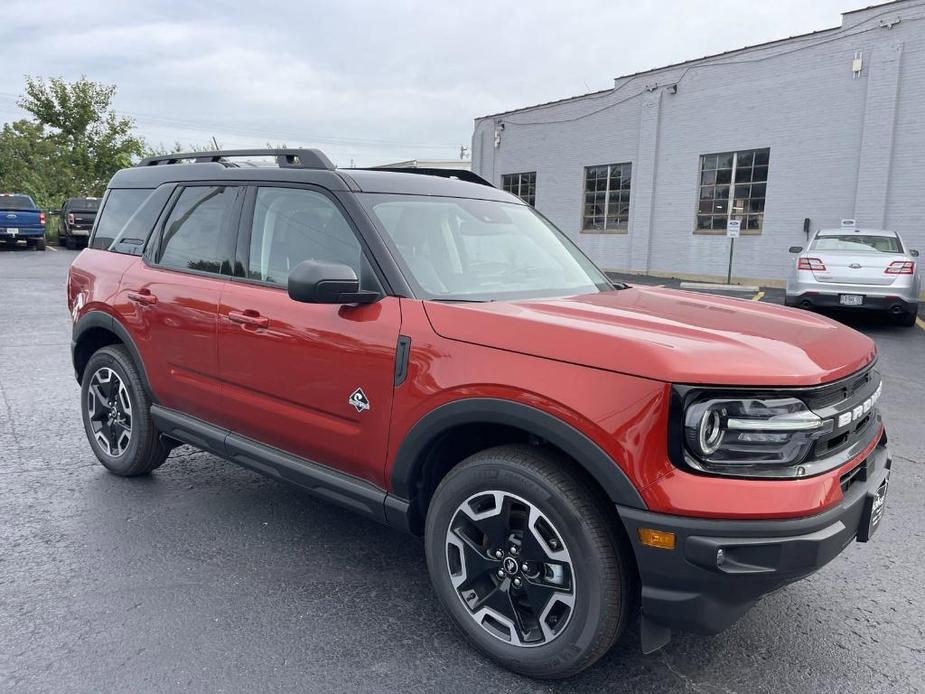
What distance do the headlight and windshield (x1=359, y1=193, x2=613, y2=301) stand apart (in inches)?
44.0

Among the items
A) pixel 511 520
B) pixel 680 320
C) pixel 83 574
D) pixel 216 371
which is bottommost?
pixel 83 574

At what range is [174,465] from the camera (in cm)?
471

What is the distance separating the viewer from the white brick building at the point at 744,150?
15.6m

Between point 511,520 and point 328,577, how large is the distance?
1.15 meters

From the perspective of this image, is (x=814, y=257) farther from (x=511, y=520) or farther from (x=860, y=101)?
(x=511, y=520)

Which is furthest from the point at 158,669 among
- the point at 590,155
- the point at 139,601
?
the point at 590,155

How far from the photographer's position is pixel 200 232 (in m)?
3.87

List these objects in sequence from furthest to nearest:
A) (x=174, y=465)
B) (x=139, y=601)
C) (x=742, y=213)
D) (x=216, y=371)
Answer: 1. (x=742, y=213)
2. (x=174, y=465)
3. (x=216, y=371)
4. (x=139, y=601)

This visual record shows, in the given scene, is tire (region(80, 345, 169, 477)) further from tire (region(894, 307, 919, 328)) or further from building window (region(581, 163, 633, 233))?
building window (region(581, 163, 633, 233))

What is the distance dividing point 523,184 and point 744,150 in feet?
27.3

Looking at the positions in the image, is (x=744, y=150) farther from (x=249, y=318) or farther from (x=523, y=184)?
(x=249, y=318)

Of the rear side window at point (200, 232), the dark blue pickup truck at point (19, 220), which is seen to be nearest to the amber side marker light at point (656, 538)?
the rear side window at point (200, 232)

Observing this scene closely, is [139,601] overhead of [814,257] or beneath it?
beneath

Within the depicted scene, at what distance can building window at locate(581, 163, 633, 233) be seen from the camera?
70.9 feet
